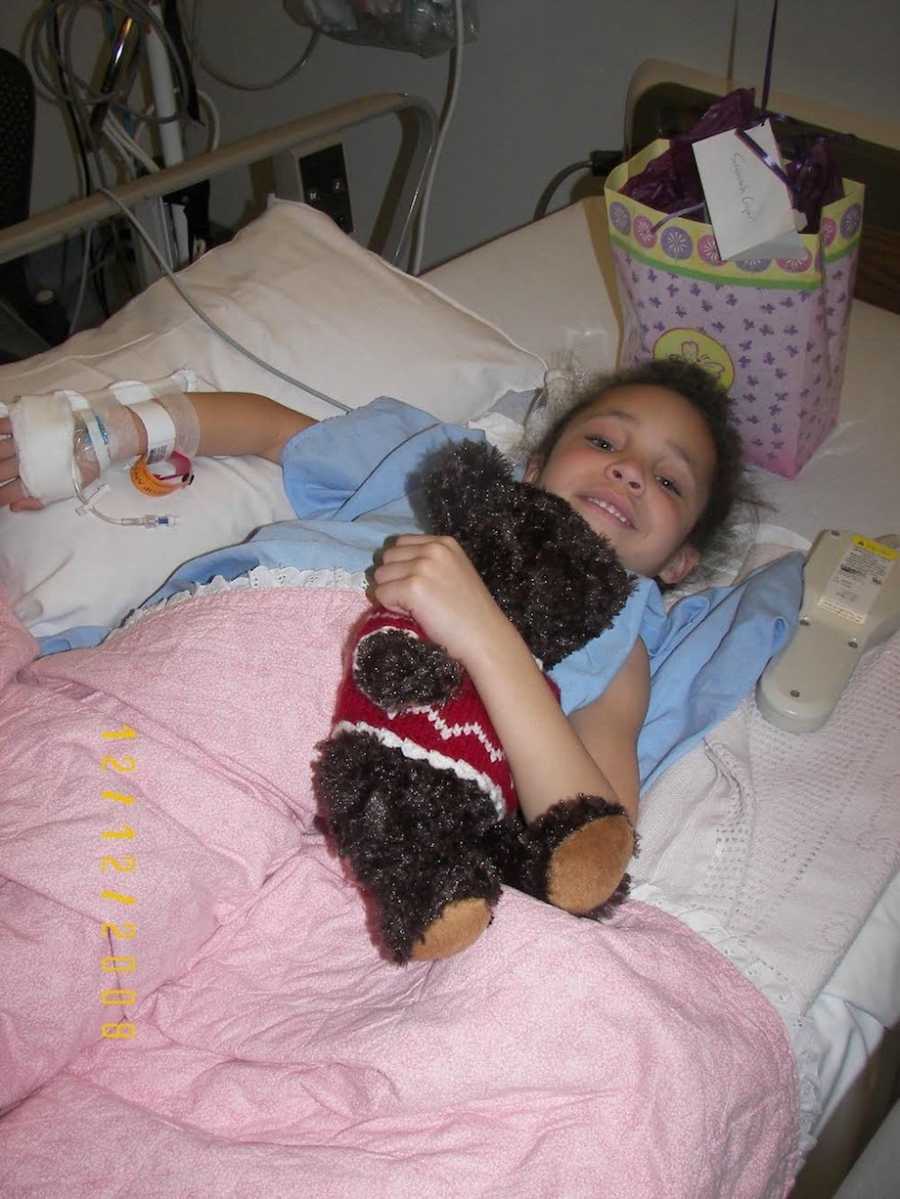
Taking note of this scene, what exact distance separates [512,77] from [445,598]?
1.71 metres

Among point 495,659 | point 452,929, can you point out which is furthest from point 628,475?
point 452,929

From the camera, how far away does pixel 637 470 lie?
116 centimetres

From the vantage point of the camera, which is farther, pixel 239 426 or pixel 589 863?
pixel 239 426

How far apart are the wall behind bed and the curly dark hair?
66cm

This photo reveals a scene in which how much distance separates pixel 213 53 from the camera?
283 cm

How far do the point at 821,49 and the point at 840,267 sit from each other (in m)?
0.54

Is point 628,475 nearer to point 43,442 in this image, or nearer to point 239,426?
point 239,426

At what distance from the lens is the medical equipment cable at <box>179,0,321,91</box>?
2527mm

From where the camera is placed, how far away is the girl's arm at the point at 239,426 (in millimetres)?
1305

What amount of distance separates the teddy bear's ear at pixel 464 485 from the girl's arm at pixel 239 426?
0.45m

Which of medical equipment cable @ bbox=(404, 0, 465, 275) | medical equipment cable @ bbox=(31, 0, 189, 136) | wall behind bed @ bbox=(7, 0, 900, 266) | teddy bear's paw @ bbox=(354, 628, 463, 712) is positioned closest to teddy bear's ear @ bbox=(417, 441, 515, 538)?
teddy bear's paw @ bbox=(354, 628, 463, 712)

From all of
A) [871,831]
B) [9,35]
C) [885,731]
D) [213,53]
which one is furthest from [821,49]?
[9,35]

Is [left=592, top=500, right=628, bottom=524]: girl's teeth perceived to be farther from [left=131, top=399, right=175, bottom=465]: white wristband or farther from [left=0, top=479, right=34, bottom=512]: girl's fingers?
[left=0, top=479, right=34, bottom=512]: girl's fingers
